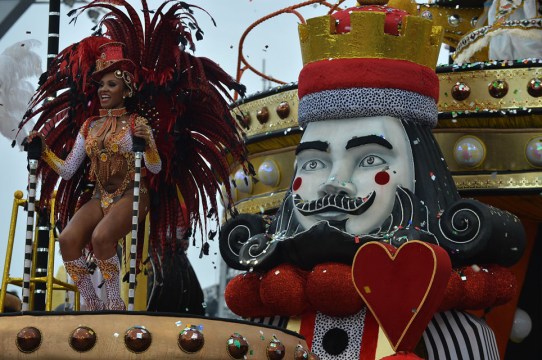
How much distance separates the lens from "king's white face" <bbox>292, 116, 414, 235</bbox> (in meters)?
7.11

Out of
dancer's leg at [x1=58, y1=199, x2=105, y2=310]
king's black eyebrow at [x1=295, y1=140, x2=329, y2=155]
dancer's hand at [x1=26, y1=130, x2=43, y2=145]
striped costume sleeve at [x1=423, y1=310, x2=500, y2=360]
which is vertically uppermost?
king's black eyebrow at [x1=295, y1=140, x2=329, y2=155]

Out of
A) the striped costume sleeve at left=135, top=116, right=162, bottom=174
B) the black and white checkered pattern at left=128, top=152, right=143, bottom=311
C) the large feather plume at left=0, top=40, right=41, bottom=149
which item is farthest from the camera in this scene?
the large feather plume at left=0, top=40, right=41, bottom=149

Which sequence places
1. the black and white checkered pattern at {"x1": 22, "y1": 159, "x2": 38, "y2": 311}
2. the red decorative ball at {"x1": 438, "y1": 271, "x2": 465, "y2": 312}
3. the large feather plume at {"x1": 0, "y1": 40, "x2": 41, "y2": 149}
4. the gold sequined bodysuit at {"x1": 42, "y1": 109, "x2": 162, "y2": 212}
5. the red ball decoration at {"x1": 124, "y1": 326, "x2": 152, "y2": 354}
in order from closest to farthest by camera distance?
the red ball decoration at {"x1": 124, "y1": 326, "x2": 152, "y2": 354} < the black and white checkered pattern at {"x1": 22, "y1": 159, "x2": 38, "y2": 311} < the gold sequined bodysuit at {"x1": 42, "y1": 109, "x2": 162, "y2": 212} < the red decorative ball at {"x1": 438, "y1": 271, "x2": 465, "y2": 312} < the large feather plume at {"x1": 0, "y1": 40, "x2": 41, "y2": 149}

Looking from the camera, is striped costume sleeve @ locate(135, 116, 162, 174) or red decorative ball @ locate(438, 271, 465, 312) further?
red decorative ball @ locate(438, 271, 465, 312)

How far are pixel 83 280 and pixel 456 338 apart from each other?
191cm

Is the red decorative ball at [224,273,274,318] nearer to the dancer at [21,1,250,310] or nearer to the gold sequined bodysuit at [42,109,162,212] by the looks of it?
the dancer at [21,1,250,310]

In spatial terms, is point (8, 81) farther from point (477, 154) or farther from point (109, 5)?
point (477, 154)

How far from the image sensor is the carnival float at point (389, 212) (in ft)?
22.2

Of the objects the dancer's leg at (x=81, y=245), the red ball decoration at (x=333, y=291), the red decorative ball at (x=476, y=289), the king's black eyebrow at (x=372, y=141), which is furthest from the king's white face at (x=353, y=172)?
the dancer's leg at (x=81, y=245)

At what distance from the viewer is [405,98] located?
24.0 ft

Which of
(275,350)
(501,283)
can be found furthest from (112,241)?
(501,283)

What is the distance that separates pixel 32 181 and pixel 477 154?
276cm

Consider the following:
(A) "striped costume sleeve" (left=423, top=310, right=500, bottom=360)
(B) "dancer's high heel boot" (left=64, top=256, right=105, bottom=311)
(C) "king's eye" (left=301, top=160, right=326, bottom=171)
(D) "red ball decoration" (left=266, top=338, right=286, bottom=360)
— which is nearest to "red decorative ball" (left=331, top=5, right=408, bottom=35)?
(C) "king's eye" (left=301, top=160, right=326, bottom=171)

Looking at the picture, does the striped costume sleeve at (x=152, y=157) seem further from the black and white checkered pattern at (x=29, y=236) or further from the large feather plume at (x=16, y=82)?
the large feather plume at (x=16, y=82)
